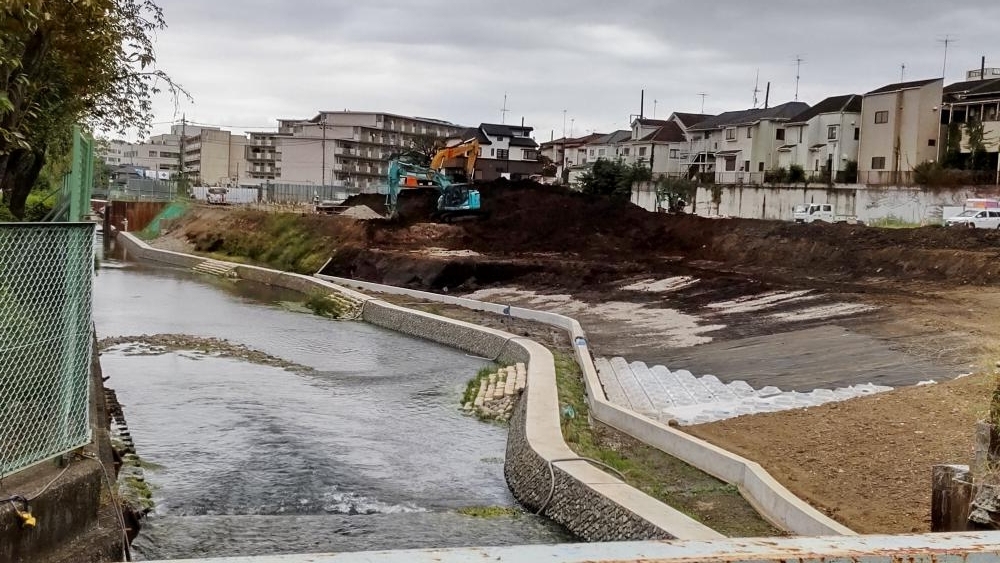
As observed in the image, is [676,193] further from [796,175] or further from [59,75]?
[59,75]

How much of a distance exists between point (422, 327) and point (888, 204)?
24.3 m

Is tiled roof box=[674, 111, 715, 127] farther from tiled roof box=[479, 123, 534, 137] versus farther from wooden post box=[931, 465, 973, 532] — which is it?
wooden post box=[931, 465, 973, 532]

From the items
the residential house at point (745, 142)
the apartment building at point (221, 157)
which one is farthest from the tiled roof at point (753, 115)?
the apartment building at point (221, 157)

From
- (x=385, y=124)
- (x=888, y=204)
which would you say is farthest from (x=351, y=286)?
(x=385, y=124)

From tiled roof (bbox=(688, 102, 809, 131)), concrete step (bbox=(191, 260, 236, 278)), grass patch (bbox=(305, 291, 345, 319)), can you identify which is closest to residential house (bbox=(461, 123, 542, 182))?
tiled roof (bbox=(688, 102, 809, 131))

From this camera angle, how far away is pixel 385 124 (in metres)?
93.8

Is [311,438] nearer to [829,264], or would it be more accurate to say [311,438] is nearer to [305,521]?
[305,521]

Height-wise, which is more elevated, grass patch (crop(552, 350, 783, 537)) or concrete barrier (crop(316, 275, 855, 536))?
concrete barrier (crop(316, 275, 855, 536))

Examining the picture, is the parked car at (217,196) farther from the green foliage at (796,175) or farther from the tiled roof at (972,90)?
the tiled roof at (972,90)

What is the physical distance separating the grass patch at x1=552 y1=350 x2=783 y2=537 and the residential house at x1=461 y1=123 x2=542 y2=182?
6242 centimetres

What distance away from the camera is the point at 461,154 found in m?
43.9

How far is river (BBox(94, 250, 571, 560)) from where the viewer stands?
9047 mm

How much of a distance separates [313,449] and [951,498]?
354 inches

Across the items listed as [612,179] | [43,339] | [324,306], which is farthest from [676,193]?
[43,339]
